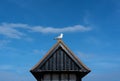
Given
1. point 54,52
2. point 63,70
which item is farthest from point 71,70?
point 54,52

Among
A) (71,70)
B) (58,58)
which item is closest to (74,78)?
(71,70)

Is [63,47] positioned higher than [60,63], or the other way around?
[63,47]

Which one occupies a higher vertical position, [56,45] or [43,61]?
[56,45]

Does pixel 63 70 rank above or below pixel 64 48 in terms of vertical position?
below

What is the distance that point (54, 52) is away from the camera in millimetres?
20422

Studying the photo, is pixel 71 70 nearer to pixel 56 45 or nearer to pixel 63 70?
pixel 63 70

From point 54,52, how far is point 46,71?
163 cm

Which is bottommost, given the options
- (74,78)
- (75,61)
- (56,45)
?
(74,78)

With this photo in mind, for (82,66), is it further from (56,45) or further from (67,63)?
(56,45)

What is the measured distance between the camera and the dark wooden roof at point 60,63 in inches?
792

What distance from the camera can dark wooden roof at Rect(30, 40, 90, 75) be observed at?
20.1m

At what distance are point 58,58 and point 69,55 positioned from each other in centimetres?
91

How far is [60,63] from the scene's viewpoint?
20297 millimetres

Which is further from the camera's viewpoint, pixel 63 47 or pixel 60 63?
pixel 63 47
